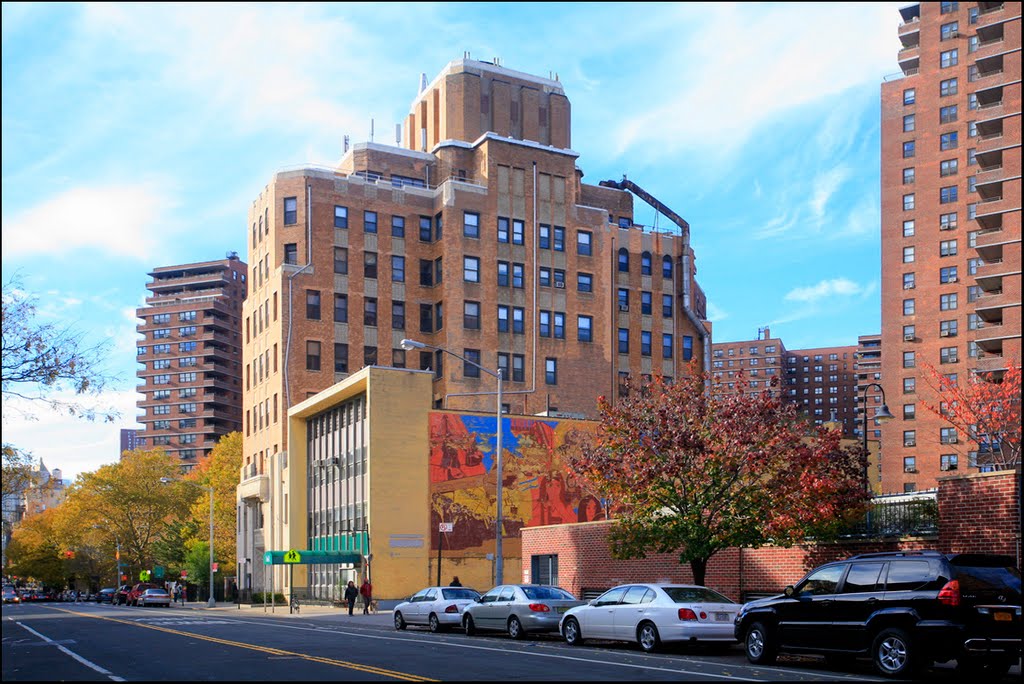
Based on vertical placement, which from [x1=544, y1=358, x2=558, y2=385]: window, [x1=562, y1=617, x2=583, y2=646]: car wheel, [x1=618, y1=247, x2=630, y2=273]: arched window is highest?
[x1=618, y1=247, x2=630, y2=273]: arched window

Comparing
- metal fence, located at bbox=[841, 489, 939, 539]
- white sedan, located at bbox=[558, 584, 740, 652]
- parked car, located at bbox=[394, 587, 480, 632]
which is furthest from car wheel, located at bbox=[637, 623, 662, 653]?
parked car, located at bbox=[394, 587, 480, 632]

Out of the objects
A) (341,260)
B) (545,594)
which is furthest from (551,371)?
(545,594)

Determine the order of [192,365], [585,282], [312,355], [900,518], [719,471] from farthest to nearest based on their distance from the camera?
[192,365] → [585,282] → [312,355] → [719,471] → [900,518]

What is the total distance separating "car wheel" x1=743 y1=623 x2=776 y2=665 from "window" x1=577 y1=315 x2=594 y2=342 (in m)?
57.1

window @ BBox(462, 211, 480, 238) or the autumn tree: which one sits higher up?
window @ BBox(462, 211, 480, 238)

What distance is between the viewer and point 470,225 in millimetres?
74375

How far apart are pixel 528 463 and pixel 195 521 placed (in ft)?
141

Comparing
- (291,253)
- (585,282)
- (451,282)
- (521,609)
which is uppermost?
(291,253)

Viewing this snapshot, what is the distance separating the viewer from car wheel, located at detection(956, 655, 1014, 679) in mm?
16453

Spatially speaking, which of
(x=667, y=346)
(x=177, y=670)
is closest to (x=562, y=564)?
(x=177, y=670)

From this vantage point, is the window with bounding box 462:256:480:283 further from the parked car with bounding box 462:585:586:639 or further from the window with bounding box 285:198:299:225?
the parked car with bounding box 462:585:586:639

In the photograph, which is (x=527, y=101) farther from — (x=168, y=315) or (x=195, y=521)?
(x=168, y=315)

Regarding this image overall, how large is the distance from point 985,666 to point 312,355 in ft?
186

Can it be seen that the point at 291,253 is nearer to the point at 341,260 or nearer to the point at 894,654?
the point at 341,260
